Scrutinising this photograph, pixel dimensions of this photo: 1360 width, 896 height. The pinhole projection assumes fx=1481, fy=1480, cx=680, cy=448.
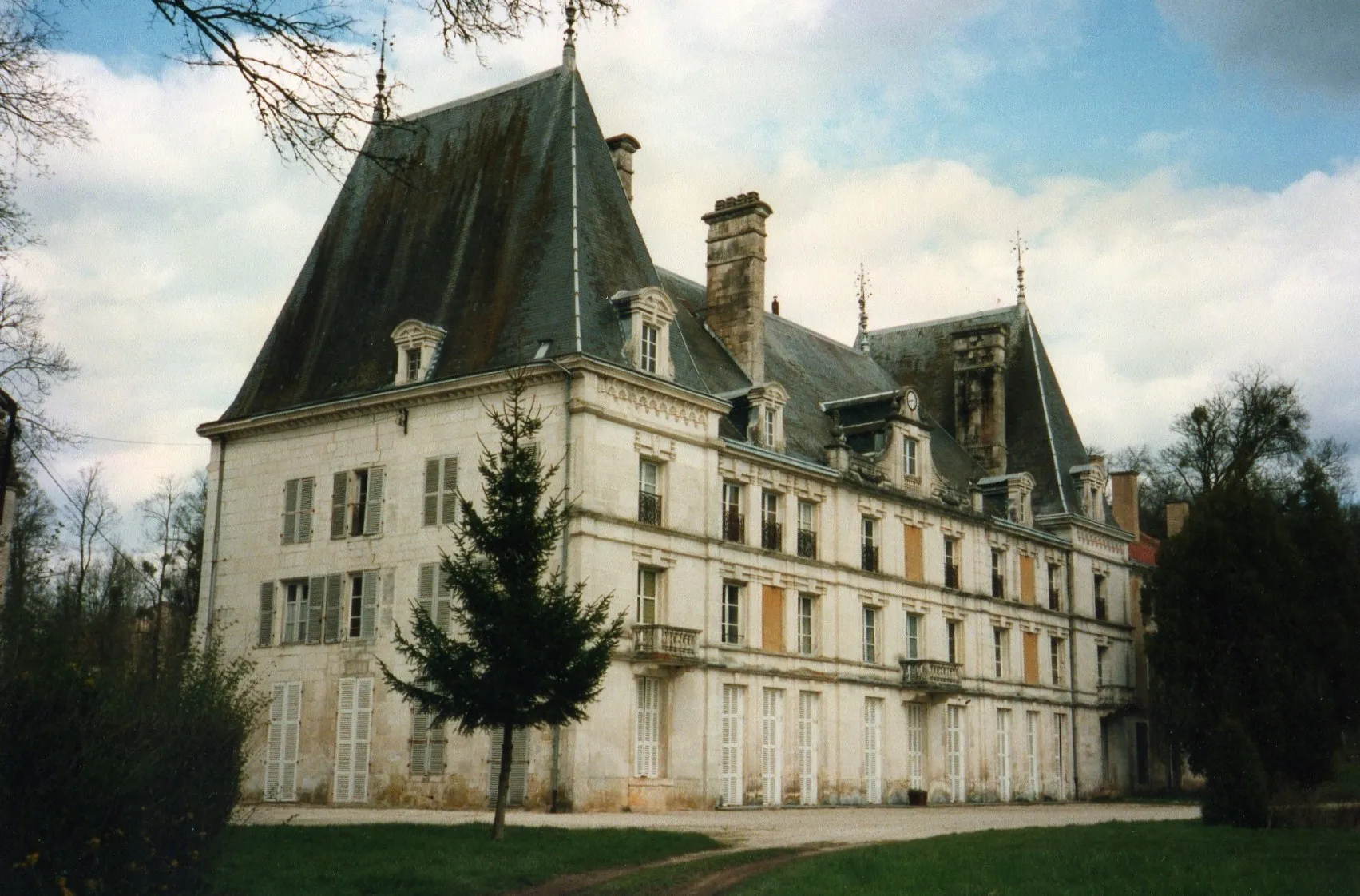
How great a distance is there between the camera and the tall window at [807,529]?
1572 inches

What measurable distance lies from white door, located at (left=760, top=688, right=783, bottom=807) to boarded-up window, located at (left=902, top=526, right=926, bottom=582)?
25.3 ft

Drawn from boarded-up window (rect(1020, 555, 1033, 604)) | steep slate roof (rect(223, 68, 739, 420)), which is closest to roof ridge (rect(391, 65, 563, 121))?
steep slate roof (rect(223, 68, 739, 420))

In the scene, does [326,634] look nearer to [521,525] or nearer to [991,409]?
[521,525]

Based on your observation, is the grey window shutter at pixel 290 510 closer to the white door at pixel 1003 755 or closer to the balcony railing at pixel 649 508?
the balcony railing at pixel 649 508

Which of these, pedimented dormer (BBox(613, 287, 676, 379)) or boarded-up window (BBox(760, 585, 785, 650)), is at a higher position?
pedimented dormer (BBox(613, 287, 676, 379))

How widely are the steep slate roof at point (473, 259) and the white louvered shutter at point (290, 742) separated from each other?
715 centimetres

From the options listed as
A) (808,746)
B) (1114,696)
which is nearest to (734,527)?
(808,746)

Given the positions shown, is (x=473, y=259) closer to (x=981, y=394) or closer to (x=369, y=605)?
(x=369, y=605)

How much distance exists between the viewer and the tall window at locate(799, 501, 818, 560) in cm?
3994

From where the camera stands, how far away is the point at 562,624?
820 inches

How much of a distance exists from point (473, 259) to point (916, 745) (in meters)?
19.4

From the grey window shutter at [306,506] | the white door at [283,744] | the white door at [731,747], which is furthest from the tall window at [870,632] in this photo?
the white door at [283,744]

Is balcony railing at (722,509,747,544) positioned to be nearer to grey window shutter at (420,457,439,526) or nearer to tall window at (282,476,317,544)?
grey window shutter at (420,457,439,526)

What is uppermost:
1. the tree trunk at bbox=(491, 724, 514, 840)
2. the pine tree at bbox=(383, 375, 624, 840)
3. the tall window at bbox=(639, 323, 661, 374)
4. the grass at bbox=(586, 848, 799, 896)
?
the tall window at bbox=(639, 323, 661, 374)
